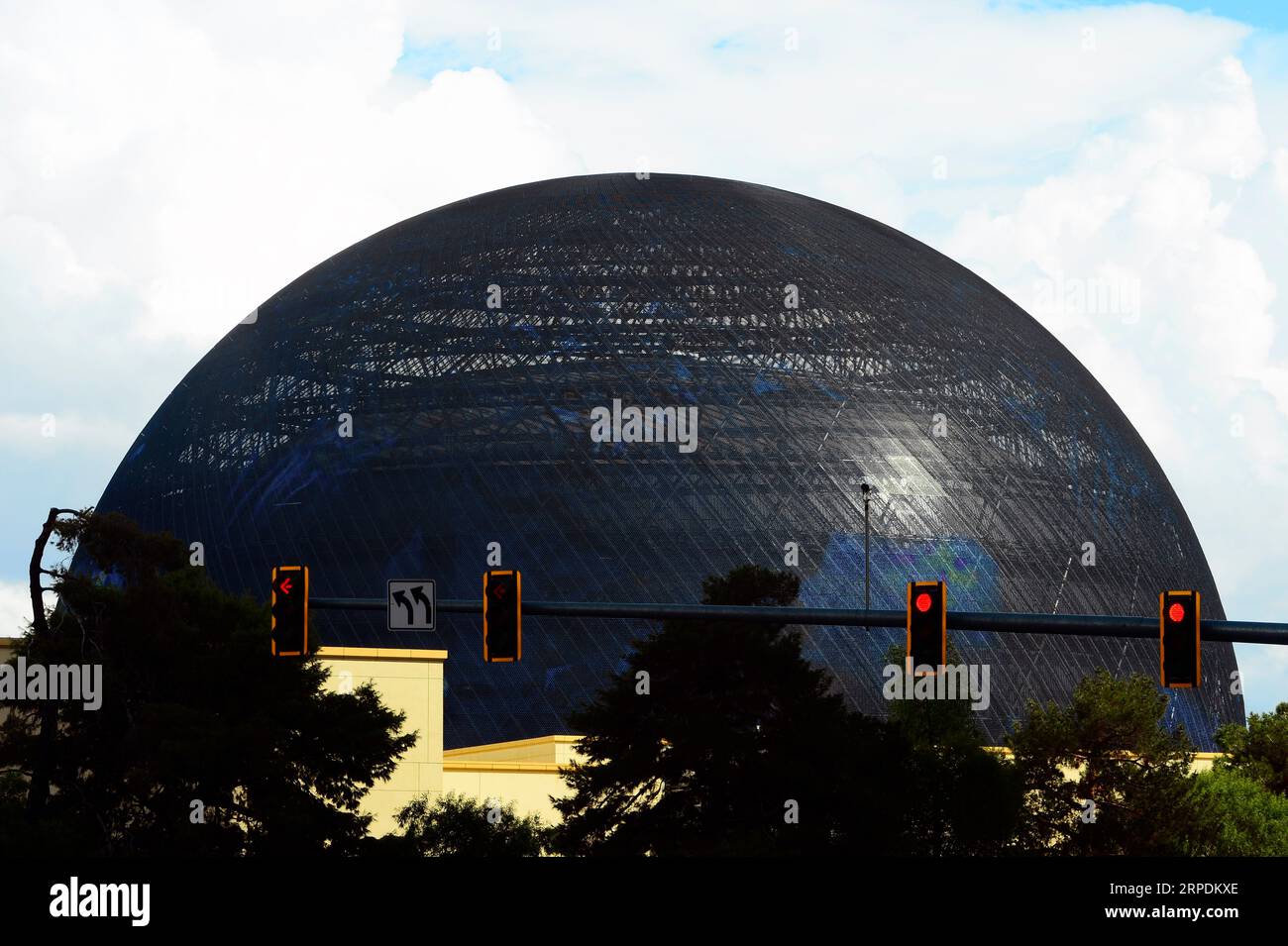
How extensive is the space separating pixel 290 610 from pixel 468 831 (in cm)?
1426

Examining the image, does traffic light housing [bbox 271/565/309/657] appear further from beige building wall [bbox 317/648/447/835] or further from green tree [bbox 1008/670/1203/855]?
green tree [bbox 1008/670/1203/855]

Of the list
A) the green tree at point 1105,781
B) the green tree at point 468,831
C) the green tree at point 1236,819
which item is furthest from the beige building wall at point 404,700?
the green tree at point 1236,819

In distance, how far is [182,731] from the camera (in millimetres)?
34031

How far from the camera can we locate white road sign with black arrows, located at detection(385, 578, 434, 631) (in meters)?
26.4

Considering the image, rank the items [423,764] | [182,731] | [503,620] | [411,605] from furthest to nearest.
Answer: [423,764] → [182,731] → [411,605] → [503,620]

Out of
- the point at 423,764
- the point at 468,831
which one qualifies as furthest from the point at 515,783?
the point at 468,831

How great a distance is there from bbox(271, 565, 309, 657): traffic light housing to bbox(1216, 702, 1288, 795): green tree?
3551cm

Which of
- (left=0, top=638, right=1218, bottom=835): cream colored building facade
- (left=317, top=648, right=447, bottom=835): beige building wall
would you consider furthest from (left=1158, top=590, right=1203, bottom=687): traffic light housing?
(left=317, top=648, right=447, bottom=835): beige building wall

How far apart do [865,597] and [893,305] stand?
12150 mm

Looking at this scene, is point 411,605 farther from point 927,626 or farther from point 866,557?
point 866,557

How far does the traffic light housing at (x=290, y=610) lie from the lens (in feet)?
84.1
